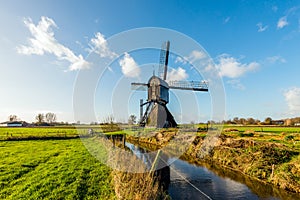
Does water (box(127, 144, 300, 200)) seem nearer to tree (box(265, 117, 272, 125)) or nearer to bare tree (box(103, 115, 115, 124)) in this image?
bare tree (box(103, 115, 115, 124))

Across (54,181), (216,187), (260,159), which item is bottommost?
(216,187)

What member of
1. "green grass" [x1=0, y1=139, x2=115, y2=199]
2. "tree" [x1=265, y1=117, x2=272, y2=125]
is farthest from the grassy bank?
"tree" [x1=265, y1=117, x2=272, y2=125]

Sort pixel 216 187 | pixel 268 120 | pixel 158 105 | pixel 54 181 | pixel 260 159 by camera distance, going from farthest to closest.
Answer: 1. pixel 268 120
2. pixel 158 105
3. pixel 260 159
4. pixel 216 187
5. pixel 54 181

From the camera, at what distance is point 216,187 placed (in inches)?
404

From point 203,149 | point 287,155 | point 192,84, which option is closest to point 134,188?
point 287,155

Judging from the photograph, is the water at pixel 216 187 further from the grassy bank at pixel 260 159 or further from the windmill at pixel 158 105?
the windmill at pixel 158 105

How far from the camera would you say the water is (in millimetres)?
8977

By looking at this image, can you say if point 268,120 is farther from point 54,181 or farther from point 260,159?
point 54,181

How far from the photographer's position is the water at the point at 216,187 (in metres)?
8.98

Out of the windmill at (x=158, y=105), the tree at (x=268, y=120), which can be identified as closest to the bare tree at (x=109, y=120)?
the windmill at (x=158, y=105)

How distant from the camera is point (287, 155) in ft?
39.5

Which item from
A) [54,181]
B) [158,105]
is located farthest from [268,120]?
[54,181]

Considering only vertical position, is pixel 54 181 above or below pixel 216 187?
above

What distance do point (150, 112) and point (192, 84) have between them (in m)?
10.5
